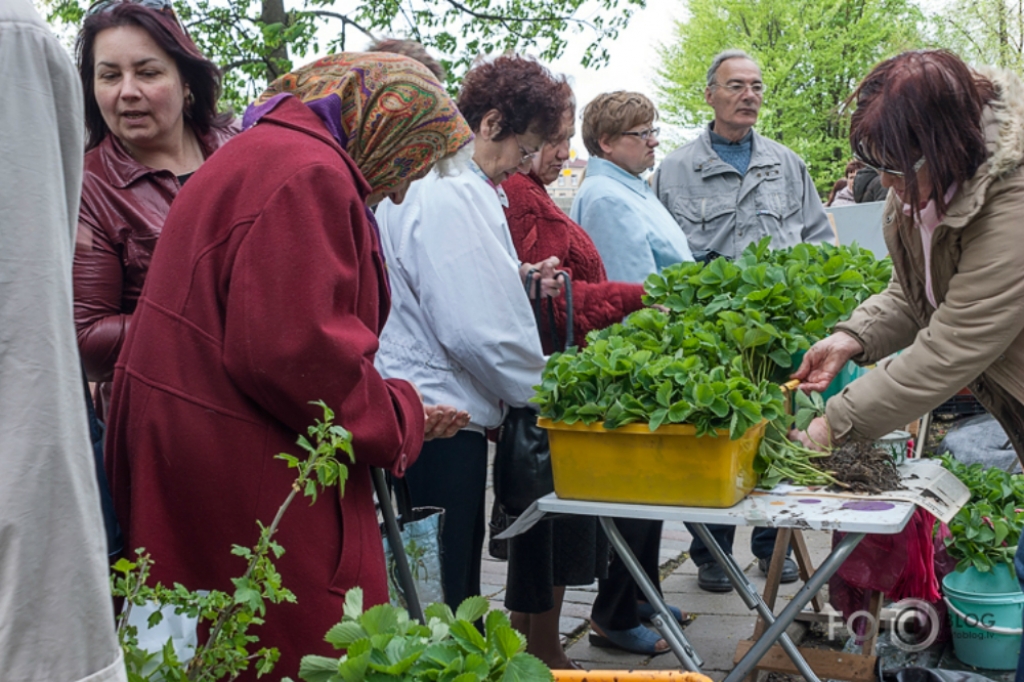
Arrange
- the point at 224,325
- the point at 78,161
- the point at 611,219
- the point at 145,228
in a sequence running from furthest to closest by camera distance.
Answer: the point at 611,219
the point at 145,228
the point at 224,325
the point at 78,161

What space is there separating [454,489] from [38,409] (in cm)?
216

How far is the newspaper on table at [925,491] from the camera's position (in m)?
2.64

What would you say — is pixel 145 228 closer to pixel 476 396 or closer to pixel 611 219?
pixel 476 396

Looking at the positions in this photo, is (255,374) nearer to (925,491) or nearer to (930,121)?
(930,121)

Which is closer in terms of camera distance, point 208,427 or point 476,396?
point 208,427

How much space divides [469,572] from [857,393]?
1.27m

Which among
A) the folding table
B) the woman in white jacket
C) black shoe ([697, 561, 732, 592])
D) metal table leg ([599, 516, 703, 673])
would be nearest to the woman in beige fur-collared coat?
the folding table

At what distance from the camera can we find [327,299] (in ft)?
5.83

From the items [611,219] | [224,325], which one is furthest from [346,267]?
[611,219]

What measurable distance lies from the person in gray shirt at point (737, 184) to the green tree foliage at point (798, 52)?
17.9m

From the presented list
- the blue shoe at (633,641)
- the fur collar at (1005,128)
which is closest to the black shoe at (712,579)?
the blue shoe at (633,641)

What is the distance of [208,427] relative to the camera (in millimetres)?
1832

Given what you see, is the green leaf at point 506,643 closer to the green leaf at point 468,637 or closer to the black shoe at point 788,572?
the green leaf at point 468,637

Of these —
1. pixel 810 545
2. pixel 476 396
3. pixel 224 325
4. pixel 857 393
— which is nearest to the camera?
pixel 224 325
